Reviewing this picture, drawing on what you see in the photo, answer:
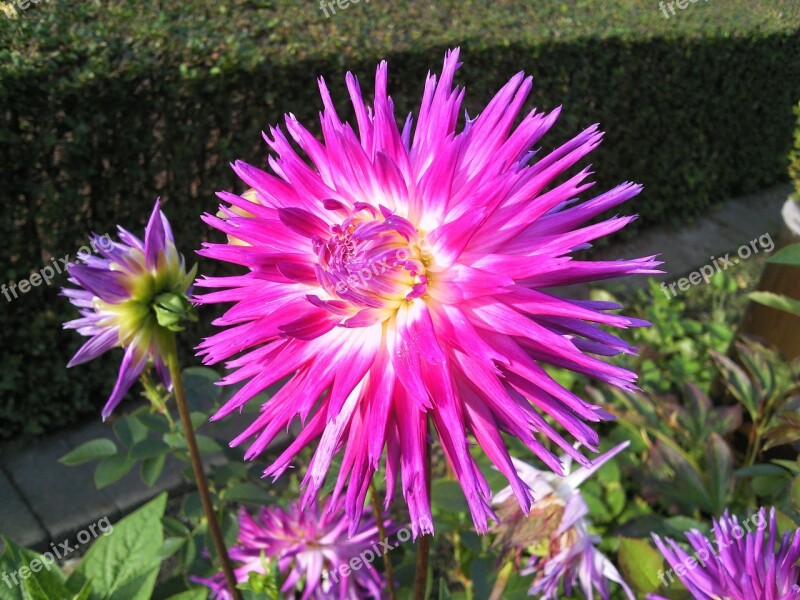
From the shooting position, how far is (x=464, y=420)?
65 centimetres

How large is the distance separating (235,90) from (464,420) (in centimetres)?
215

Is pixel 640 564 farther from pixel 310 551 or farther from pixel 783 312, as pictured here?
pixel 783 312

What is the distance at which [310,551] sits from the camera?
1283mm

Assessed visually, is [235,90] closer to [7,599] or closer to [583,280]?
[7,599]

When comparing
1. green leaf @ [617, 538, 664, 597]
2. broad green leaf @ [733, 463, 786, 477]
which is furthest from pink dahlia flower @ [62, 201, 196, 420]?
broad green leaf @ [733, 463, 786, 477]

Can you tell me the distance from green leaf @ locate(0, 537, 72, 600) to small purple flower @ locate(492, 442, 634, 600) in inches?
24.7

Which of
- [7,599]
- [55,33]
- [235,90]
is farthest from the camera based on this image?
[235,90]

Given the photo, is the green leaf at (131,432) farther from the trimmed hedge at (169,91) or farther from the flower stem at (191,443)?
the trimmed hedge at (169,91)

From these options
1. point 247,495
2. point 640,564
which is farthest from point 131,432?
point 640,564

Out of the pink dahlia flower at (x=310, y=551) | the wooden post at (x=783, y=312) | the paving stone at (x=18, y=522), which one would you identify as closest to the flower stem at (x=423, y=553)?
the pink dahlia flower at (x=310, y=551)

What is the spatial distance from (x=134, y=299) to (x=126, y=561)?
467 millimetres

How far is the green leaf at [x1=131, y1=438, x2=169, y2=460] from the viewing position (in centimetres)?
130

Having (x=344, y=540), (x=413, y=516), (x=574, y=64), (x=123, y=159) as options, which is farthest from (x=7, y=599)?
(x=574, y=64)

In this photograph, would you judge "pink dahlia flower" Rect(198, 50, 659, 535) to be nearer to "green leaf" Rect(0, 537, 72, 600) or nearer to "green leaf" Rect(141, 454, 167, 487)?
"green leaf" Rect(0, 537, 72, 600)
